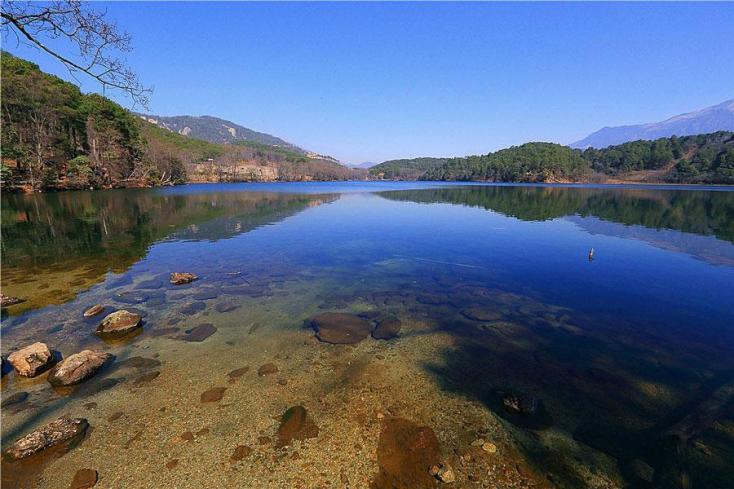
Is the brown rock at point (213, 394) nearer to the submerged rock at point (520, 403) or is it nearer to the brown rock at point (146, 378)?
the brown rock at point (146, 378)

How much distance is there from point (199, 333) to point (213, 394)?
322cm

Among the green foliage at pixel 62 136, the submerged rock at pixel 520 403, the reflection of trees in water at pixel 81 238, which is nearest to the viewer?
the submerged rock at pixel 520 403

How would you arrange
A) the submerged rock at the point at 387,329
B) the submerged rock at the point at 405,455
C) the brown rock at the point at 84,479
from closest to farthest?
the brown rock at the point at 84,479, the submerged rock at the point at 405,455, the submerged rock at the point at 387,329

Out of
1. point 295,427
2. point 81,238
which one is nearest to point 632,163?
point 295,427

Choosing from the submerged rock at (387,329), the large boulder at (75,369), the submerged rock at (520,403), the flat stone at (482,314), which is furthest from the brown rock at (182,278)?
the submerged rock at (520,403)

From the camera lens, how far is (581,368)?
7.77 m

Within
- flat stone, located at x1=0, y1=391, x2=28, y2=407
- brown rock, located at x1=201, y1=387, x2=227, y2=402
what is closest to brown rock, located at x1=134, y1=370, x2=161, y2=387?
brown rock, located at x1=201, y1=387, x2=227, y2=402

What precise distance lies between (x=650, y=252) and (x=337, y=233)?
876 inches

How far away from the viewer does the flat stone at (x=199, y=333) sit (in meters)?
8.83

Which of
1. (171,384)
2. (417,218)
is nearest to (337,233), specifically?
(417,218)

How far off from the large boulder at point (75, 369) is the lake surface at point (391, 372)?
0.22 metres

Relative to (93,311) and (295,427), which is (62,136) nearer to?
(93,311)

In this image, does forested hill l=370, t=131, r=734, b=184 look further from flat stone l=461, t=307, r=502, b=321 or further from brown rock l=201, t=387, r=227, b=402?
brown rock l=201, t=387, r=227, b=402

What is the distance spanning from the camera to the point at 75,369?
22.3 ft
